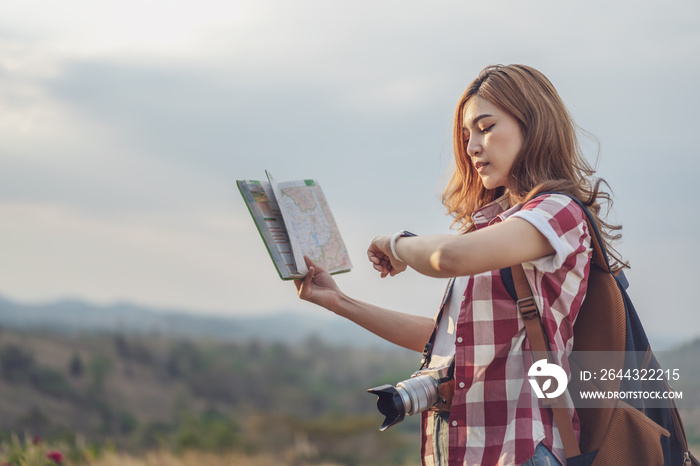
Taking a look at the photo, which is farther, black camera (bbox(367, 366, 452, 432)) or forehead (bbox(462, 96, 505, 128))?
forehead (bbox(462, 96, 505, 128))

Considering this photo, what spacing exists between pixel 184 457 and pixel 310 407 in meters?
22.3

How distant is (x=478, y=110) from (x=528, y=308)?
71cm

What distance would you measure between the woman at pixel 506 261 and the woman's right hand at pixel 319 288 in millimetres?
369

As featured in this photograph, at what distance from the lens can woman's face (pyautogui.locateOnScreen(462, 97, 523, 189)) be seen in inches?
87.6

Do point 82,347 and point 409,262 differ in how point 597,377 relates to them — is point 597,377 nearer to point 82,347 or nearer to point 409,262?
point 409,262

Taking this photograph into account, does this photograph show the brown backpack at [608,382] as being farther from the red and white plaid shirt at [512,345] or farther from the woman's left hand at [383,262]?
the woman's left hand at [383,262]

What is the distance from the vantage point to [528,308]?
6.42 feet

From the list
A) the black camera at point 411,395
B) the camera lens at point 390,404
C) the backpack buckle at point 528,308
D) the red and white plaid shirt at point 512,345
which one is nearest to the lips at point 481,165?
the red and white plaid shirt at point 512,345

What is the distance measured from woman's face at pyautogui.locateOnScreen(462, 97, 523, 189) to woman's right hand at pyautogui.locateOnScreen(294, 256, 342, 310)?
812mm

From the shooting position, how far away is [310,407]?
31234 mm

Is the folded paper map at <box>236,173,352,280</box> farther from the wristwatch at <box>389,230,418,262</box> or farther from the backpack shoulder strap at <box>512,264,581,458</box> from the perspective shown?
the backpack shoulder strap at <box>512,264,581,458</box>

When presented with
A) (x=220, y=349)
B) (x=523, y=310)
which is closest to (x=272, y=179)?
(x=523, y=310)

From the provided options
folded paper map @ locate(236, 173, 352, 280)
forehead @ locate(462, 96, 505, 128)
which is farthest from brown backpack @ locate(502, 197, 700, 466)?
folded paper map @ locate(236, 173, 352, 280)

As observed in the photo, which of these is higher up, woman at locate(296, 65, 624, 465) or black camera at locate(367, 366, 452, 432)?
woman at locate(296, 65, 624, 465)
